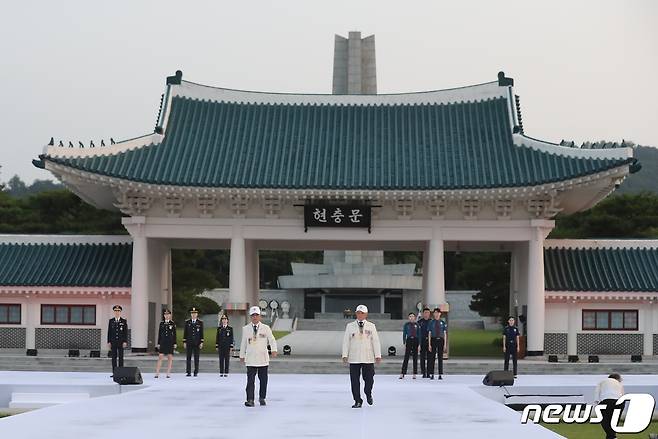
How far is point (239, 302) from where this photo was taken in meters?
32.0

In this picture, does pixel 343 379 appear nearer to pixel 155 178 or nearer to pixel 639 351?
pixel 155 178

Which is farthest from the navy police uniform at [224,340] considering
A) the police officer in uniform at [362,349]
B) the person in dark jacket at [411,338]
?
the police officer in uniform at [362,349]

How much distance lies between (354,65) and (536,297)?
75.0 feet

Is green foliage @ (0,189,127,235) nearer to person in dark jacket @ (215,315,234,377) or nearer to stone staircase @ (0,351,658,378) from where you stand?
stone staircase @ (0,351,658,378)

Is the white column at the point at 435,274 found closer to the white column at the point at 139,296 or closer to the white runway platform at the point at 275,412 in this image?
the white column at the point at 139,296

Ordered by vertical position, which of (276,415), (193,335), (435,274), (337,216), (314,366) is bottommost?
(314,366)

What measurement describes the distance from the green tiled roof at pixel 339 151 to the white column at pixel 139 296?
2.09 meters

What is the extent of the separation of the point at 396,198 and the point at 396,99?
220 inches

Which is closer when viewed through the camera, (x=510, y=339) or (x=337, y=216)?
(x=510, y=339)

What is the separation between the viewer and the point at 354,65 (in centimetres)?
5212

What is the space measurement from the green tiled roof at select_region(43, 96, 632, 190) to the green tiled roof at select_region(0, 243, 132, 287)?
311 cm

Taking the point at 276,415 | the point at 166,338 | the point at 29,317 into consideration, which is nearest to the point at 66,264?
the point at 29,317

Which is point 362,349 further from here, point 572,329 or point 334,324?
point 334,324

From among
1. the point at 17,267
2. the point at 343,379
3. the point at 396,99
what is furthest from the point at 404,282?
the point at 343,379
